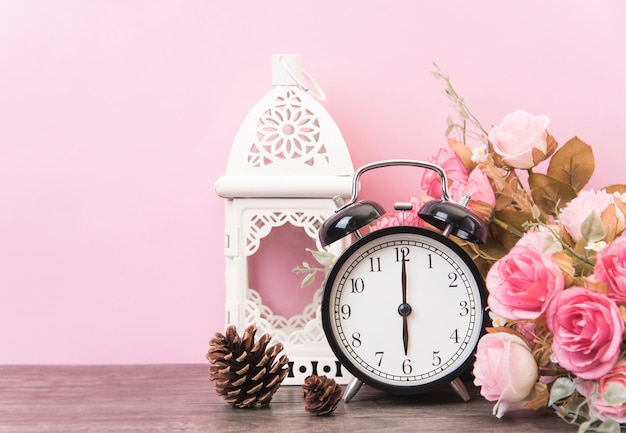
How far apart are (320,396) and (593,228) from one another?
1.34ft

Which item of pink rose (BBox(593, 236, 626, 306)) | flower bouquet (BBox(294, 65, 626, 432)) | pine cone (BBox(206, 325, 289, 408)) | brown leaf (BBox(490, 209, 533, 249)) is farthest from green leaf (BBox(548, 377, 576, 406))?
pine cone (BBox(206, 325, 289, 408))

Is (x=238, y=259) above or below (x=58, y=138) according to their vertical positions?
below

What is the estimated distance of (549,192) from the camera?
4.03 feet

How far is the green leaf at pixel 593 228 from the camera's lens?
100 cm

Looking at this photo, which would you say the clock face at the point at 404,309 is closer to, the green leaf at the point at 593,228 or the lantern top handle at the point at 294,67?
the green leaf at the point at 593,228

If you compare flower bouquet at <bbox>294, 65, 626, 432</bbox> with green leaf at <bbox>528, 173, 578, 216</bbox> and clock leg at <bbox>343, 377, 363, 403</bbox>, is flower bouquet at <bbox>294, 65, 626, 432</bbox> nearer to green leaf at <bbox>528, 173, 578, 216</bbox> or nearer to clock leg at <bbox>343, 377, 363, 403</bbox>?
green leaf at <bbox>528, 173, 578, 216</bbox>

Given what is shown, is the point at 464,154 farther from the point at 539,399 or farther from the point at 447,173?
the point at 539,399

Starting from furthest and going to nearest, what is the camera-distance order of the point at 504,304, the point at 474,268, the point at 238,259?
the point at 238,259 → the point at 474,268 → the point at 504,304

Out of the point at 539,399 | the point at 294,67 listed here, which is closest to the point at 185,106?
the point at 294,67

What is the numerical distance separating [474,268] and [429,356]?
0.14m

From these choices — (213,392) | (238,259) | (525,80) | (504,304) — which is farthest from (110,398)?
(525,80)

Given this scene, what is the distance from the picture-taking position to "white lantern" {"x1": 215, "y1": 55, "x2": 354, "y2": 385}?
3.99ft

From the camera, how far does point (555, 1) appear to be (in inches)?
52.7

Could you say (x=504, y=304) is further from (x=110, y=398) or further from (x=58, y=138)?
(x=58, y=138)
